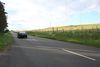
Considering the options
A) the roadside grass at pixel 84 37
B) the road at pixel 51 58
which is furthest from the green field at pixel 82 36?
the road at pixel 51 58

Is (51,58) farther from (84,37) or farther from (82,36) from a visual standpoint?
(82,36)

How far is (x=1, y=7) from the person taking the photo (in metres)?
50.2

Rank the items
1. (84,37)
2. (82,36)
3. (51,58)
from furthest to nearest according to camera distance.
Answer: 1. (82,36)
2. (84,37)
3. (51,58)

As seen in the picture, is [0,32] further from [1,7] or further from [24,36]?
[24,36]

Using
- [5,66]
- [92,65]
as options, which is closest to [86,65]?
[92,65]

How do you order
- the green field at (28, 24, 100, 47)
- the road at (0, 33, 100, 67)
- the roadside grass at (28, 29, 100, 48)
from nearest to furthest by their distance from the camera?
1. the road at (0, 33, 100, 67)
2. the roadside grass at (28, 29, 100, 48)
3. the green field at (28, 24, 100, 47)

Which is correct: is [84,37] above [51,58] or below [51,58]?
below

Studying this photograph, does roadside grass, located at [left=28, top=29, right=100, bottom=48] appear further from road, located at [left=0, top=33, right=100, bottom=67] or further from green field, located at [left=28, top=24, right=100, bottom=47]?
road, located at [left=0, top=33, right=100, bottom=67]

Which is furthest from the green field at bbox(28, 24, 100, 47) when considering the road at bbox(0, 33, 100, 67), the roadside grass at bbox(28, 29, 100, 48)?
the road at bbox(0, 33, 100, 67)

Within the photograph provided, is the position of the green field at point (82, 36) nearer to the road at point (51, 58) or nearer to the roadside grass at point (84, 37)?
the roadside grass at point (84, 37)

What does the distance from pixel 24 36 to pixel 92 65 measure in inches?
2043

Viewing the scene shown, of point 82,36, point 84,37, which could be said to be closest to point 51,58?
point 84,37

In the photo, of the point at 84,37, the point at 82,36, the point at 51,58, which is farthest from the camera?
the point at 82,36

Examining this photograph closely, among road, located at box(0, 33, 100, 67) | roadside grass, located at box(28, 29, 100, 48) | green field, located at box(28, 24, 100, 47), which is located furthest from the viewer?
green field, located at box(28, 24, 100, 47)
